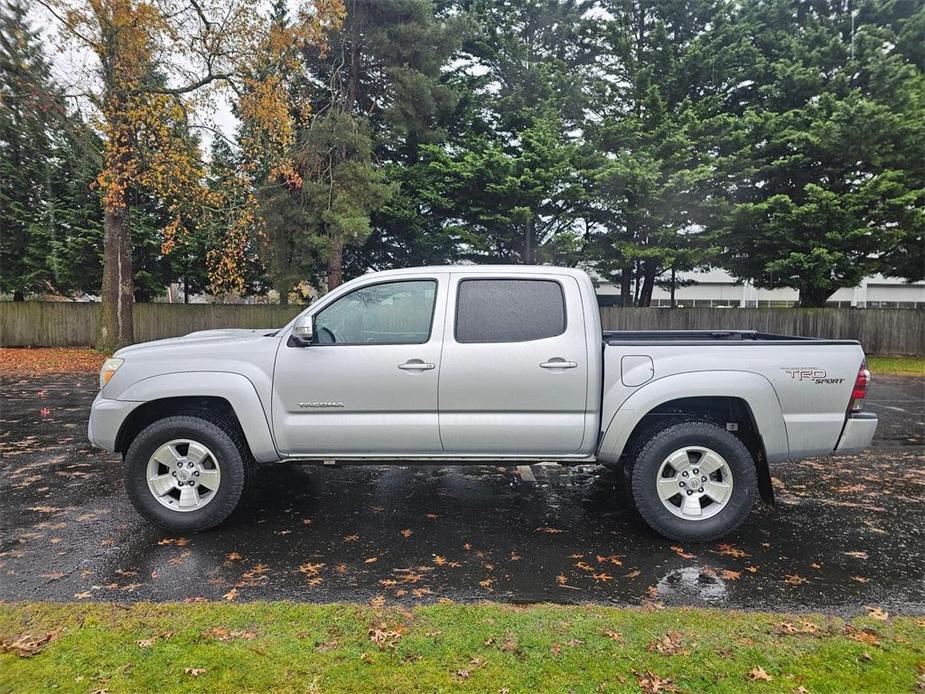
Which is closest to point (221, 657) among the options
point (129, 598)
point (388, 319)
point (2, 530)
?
point (129, 598)

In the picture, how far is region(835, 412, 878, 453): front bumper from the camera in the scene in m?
4.20

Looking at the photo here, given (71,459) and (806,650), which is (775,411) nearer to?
(806,650)

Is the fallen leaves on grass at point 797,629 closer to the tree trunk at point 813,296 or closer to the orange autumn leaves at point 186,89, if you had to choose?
the orange autumn leaves at point 186,89

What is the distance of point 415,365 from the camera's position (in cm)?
428

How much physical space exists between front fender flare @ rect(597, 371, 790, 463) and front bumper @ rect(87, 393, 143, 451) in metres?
3.73

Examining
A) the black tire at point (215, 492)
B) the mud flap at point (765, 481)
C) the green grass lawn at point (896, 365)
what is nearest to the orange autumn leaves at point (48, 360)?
the black tire at point (215, 492)

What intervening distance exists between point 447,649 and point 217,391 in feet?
8.40

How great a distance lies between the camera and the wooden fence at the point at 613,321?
19.7 metres

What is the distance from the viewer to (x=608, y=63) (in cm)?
2150

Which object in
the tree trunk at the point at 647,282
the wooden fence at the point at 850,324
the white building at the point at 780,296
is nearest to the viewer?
the wooden fence at the point at 850,324

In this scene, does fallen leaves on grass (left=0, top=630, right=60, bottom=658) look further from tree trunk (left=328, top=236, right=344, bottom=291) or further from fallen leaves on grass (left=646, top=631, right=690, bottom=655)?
tree trunk (left=328, top=236, right=344, bottom=291)

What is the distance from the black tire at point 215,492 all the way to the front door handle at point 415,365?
143cm

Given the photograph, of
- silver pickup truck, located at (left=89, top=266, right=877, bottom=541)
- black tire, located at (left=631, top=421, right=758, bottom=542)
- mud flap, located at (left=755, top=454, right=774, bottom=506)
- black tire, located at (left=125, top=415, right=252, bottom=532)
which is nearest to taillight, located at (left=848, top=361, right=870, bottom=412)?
silver pickup truck, located at (left=89, top=266, right=877, bottom=541)

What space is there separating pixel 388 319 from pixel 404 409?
2.43 ft
